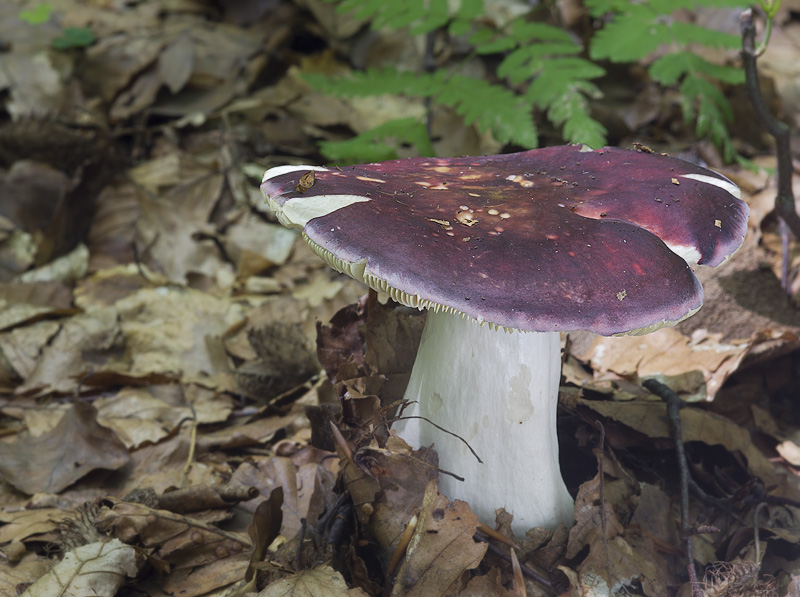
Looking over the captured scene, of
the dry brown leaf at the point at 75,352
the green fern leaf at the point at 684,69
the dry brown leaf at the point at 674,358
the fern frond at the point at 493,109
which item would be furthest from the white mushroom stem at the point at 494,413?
the green fern leaf at the point at 684,69

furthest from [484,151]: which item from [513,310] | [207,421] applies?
[513,310]

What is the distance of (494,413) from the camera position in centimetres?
223

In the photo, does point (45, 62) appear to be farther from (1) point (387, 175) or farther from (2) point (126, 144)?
(1) point (387, 175)

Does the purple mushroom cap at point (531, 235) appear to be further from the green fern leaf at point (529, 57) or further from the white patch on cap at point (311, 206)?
the green fern leaf at point (529, 57)

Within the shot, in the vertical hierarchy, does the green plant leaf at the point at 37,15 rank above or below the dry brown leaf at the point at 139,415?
above

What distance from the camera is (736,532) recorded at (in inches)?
97.7

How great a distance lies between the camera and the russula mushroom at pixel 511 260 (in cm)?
164

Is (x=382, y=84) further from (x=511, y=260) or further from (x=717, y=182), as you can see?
(x=511, y=260)

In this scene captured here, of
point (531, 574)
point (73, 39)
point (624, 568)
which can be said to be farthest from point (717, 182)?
point (73, 39)

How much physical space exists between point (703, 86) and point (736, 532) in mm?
3263

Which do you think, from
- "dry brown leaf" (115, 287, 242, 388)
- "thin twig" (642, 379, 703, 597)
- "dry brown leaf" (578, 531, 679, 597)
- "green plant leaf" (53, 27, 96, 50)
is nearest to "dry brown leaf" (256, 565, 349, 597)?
"dry brown leaf" (578, 531, 679, 597)

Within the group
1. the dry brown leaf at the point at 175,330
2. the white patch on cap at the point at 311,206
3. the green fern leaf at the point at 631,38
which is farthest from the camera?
the green fern leaf at the point at 631,38

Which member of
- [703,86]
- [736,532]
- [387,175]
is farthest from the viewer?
[703,86]

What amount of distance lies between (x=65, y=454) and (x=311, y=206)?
1839 millimetres
